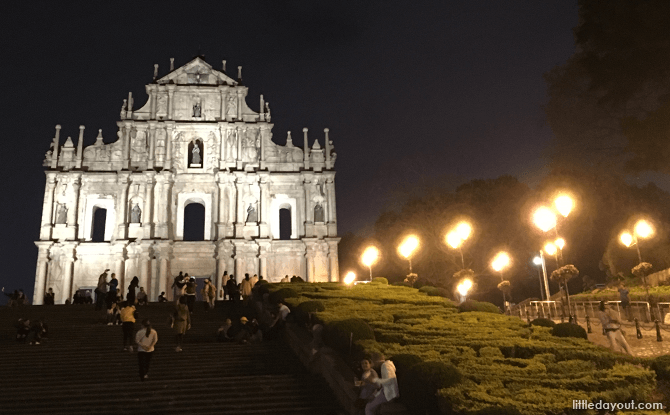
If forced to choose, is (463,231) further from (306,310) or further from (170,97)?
(170,97)

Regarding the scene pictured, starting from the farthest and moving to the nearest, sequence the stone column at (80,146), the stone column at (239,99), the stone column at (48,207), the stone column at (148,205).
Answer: the stone column at (239,99) → the stone column at (80,146) → the stone column at (148,205) → the stone column at (48,207)

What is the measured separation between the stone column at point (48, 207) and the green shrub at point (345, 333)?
29400mm

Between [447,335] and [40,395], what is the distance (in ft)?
30.1

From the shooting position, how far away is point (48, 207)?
36.9 metres

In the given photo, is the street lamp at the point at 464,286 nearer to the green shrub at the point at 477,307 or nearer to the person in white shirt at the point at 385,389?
the green shrub at the point at 477,307

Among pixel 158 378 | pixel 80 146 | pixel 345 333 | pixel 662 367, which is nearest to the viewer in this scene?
pixel 662 367

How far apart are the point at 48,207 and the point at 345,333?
31.3 metres

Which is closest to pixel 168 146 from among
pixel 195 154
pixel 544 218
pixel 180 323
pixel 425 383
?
pixel 195 154

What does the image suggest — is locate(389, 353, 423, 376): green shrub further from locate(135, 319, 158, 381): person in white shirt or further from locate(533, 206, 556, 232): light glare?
locate(135, 319, 158, 381): person in white shirt

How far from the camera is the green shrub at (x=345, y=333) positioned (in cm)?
1248

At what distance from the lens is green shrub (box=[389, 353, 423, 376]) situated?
9.80 m

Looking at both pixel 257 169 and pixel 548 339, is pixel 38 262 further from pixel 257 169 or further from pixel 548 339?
pixel 548 339

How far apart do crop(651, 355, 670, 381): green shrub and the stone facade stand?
95.2 feet

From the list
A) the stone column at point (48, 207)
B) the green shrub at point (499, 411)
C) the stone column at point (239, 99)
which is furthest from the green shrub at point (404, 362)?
the stone column at point (239, 99)
